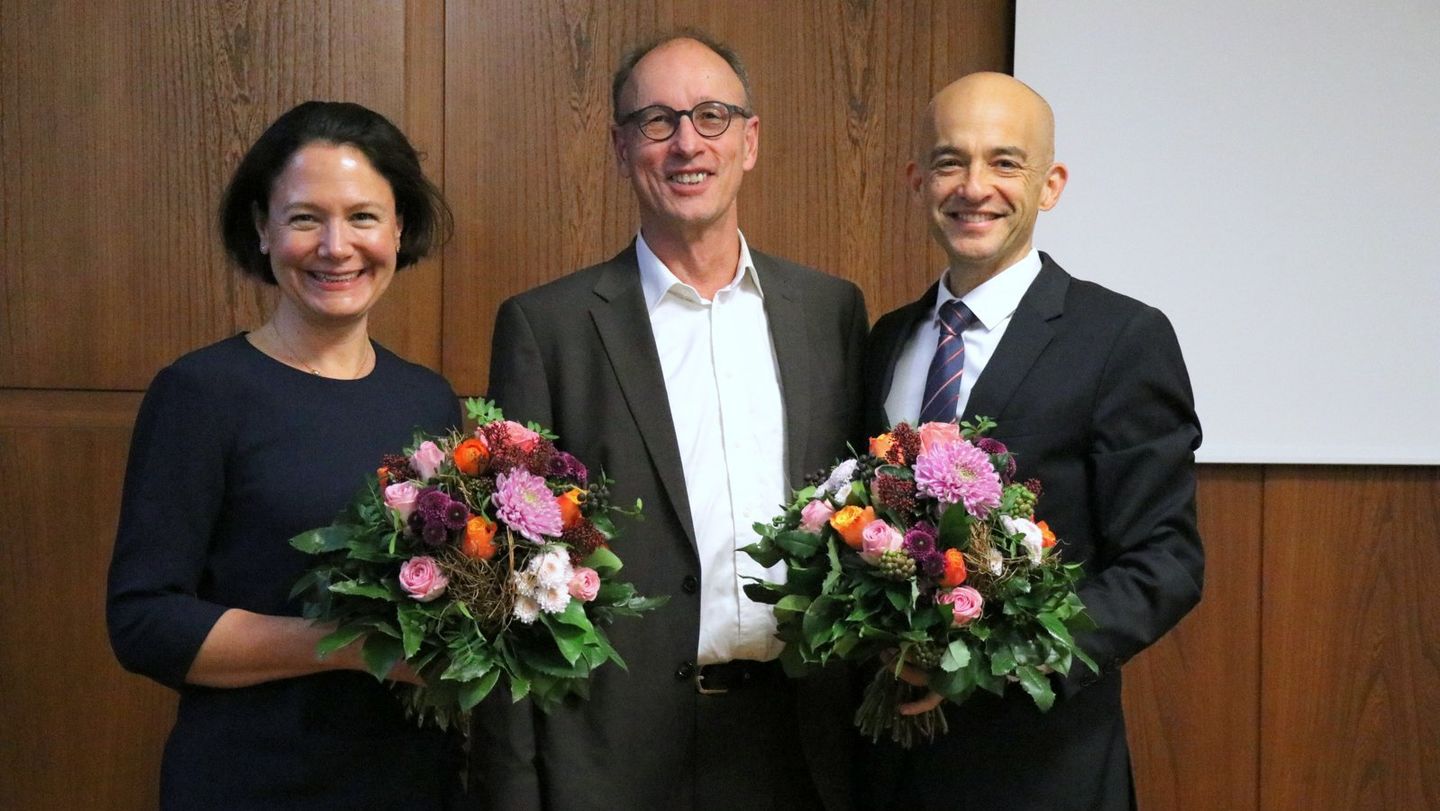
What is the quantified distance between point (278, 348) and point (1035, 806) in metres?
1.43

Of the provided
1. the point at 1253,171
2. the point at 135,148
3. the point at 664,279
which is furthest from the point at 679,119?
the point at 1253,171

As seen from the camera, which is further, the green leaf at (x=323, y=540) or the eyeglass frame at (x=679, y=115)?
the eyeglass frame at (x=679, y=115)

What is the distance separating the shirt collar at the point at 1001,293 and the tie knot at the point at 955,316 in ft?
0.03

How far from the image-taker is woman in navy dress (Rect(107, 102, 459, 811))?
1.94 meters

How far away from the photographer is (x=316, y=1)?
3.00m

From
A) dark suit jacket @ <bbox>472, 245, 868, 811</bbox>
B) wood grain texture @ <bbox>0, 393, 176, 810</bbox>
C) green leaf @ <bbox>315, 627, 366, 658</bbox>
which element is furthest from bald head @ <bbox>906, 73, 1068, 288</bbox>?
wood grain texture @ <bbox>0, 393, 176, 810</bbox>

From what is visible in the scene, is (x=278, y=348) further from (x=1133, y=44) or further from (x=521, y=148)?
(x=1133, y=44)

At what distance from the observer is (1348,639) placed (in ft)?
11.0

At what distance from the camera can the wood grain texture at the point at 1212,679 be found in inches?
131

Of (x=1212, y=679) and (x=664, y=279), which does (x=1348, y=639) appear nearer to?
(x=1212, y=679)

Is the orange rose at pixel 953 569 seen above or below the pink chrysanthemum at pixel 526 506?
below

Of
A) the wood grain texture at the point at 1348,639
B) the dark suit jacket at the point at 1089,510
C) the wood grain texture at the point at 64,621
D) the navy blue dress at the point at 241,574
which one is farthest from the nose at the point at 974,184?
the wood grain texture at the point at 64,621

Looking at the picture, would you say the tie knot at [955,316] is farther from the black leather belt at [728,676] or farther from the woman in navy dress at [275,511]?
the woman in navy dress at [275,511]

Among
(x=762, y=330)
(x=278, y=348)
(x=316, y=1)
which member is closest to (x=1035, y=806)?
(x=762, y=330)
